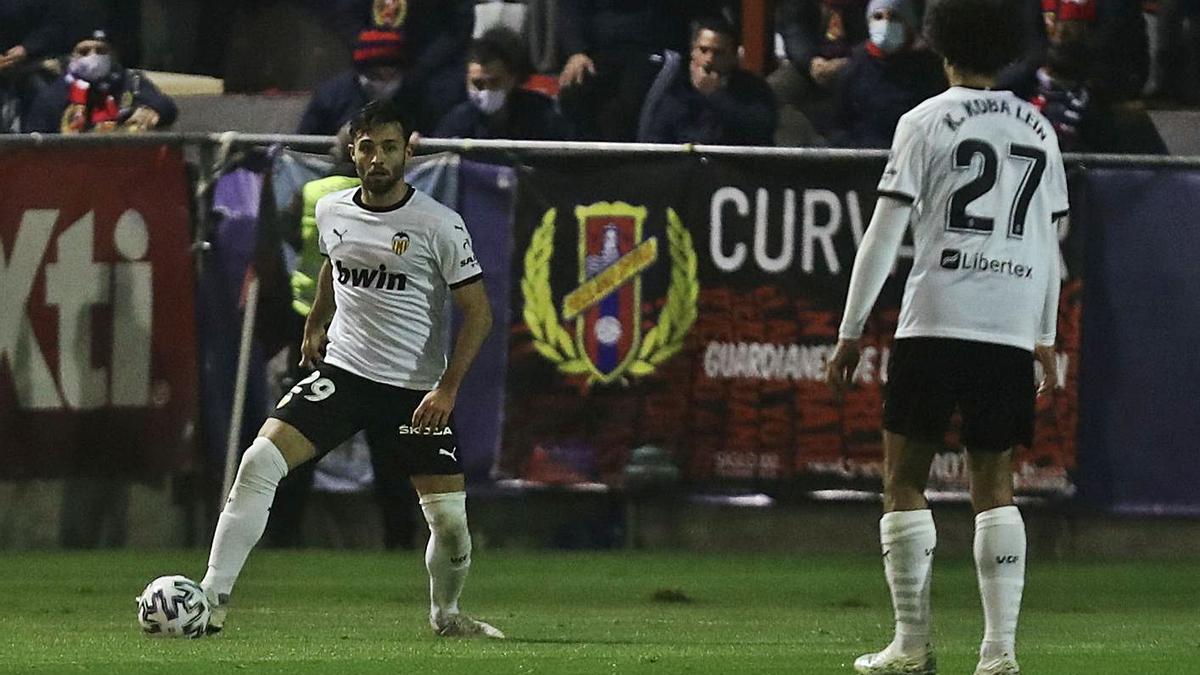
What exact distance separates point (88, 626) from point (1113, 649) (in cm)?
389

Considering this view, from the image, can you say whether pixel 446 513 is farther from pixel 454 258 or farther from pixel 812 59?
pixel 812 59

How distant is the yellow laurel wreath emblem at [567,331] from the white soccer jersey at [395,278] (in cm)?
392

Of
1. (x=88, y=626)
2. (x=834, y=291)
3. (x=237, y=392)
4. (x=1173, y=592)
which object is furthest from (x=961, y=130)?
(x=237, y=392)

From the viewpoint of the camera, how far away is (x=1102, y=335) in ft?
44.2

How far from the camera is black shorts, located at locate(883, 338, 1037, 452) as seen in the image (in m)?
7.52

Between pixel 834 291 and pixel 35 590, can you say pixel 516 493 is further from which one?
pixel 35 590

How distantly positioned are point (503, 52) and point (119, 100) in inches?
107

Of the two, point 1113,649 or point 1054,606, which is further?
point 1054,606

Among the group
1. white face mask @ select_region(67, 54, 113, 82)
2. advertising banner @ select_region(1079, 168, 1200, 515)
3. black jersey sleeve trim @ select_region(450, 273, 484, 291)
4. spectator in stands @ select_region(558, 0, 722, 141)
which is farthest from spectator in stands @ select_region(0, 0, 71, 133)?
black jersey sleeve trim @ select_region(450, 273, 484, 291)

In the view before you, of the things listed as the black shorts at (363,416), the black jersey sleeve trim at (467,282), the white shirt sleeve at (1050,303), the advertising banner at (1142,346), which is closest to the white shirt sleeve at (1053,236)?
the white shirt sleeve at (1050,303)

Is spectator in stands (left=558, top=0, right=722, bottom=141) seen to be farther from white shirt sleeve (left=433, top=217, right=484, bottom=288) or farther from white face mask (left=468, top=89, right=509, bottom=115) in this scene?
white shirt sleeve (left=433, top=217, right=484, bottom=288)

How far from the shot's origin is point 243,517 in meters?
9.32

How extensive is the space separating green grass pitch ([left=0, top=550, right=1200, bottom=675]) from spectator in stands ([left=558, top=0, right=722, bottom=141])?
119 inches

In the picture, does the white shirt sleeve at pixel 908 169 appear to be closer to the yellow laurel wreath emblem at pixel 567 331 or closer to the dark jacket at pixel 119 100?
the yellow laurel wreath emblem at pixel 567 331
